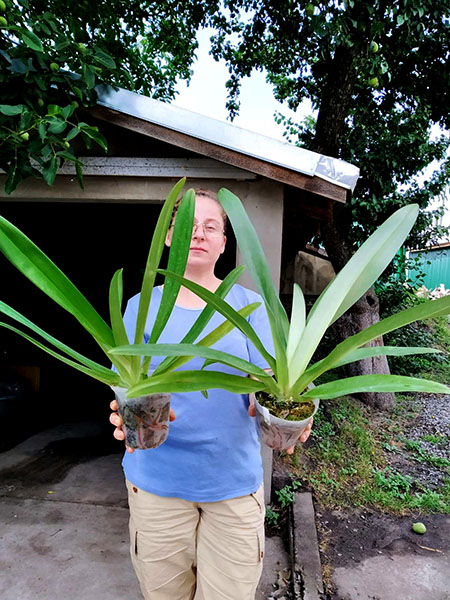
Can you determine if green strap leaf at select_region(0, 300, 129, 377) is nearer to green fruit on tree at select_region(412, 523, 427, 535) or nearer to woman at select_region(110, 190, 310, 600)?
woman at select_region(110, 190, 310, 600)

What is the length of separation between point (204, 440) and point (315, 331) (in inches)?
23.8

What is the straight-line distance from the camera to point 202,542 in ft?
4.52

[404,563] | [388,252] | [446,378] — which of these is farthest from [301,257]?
[388,252]

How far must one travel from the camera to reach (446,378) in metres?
6.01

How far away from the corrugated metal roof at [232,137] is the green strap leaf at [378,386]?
5.51ft

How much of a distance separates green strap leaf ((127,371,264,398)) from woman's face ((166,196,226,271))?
521mm

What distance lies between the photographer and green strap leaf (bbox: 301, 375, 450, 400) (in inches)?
30.1

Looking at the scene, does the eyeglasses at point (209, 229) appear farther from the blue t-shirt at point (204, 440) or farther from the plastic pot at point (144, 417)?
the plastic pot at point (144, 417)

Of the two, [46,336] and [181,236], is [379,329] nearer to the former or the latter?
[181,236]

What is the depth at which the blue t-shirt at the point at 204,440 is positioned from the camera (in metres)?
1.29

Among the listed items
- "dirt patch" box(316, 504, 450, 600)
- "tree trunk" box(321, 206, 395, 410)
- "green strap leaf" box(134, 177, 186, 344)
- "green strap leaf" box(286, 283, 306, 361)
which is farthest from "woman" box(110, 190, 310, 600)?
"tree trunk" box(321, 206, 395, 410)

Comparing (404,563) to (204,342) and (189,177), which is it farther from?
(189,177)

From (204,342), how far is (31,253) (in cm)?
42

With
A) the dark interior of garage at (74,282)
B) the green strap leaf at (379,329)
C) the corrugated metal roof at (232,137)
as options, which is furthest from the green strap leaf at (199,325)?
the dark interior of garage at (74,282)
